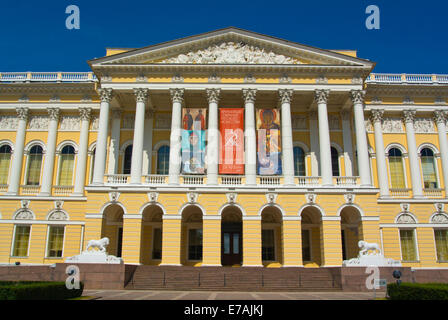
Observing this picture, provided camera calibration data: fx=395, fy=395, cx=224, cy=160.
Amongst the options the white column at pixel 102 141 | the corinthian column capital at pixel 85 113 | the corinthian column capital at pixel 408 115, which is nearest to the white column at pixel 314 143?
the corinthian column capital at pixel 408 115

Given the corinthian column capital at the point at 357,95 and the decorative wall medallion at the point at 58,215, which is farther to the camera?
the decorative wall medallion at the point at 58,215

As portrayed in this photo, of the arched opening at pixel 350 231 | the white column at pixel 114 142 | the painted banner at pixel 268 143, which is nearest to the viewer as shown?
the painted banner at pixel 268 143

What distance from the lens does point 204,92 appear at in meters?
31.8

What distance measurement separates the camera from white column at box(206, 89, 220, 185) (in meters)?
29.8

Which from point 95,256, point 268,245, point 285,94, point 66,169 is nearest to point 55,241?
point 66,169

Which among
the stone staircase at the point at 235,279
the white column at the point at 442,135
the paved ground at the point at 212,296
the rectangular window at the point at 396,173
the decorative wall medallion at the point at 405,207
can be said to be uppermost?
the white column at the point at 442,135

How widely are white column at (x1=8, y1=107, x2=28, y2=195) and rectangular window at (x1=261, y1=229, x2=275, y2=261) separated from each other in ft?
71.0

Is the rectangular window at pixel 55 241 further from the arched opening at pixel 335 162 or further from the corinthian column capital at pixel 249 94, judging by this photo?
the arched opening at pixel 335 162

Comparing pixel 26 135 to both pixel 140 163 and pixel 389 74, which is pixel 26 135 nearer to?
pixel 140 163

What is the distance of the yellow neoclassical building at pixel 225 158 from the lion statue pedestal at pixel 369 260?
2.22 metres

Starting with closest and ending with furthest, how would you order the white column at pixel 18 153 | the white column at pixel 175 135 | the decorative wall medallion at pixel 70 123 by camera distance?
the white column at pixel 175 135 < the white column at pixel 18 153 < the decorative wall medallion at pixel 70 123

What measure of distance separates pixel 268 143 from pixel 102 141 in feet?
41.8

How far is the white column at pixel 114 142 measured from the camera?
1308 inches

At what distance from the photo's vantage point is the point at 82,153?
3500 cm
